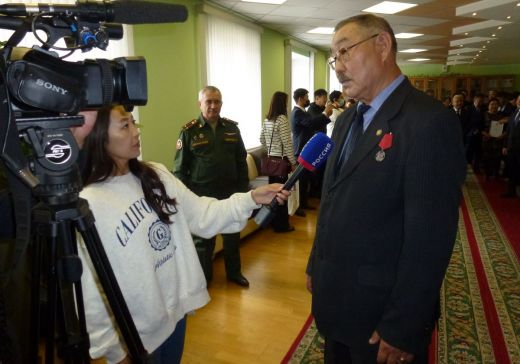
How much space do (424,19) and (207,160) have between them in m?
4.70

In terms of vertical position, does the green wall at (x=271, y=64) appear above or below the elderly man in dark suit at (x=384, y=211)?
above

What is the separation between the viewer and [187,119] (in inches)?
157

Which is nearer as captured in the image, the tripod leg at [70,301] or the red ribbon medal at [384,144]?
the tripod leg at [70,301]

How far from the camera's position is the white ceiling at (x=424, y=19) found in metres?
4.70

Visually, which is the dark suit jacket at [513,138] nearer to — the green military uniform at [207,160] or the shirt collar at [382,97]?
the green military uniform at [207,160]

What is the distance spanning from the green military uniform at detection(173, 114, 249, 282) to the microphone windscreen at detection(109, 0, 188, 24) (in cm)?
194

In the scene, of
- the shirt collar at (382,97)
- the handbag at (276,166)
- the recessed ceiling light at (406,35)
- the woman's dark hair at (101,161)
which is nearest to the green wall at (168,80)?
the handbag at (276,166)

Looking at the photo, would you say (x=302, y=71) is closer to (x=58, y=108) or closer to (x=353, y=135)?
(x=353, y=135)

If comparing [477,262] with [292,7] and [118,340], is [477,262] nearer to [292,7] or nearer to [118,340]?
[118,340]

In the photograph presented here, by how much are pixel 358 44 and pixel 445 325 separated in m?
1.97

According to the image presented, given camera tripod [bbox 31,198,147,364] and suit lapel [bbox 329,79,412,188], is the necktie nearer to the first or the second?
suit lapel [bbox 329,79,412,188]

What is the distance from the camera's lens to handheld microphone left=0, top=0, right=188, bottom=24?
2.08 ft

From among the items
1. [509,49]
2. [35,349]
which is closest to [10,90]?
[35,349]

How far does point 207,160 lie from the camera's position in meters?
2.70
